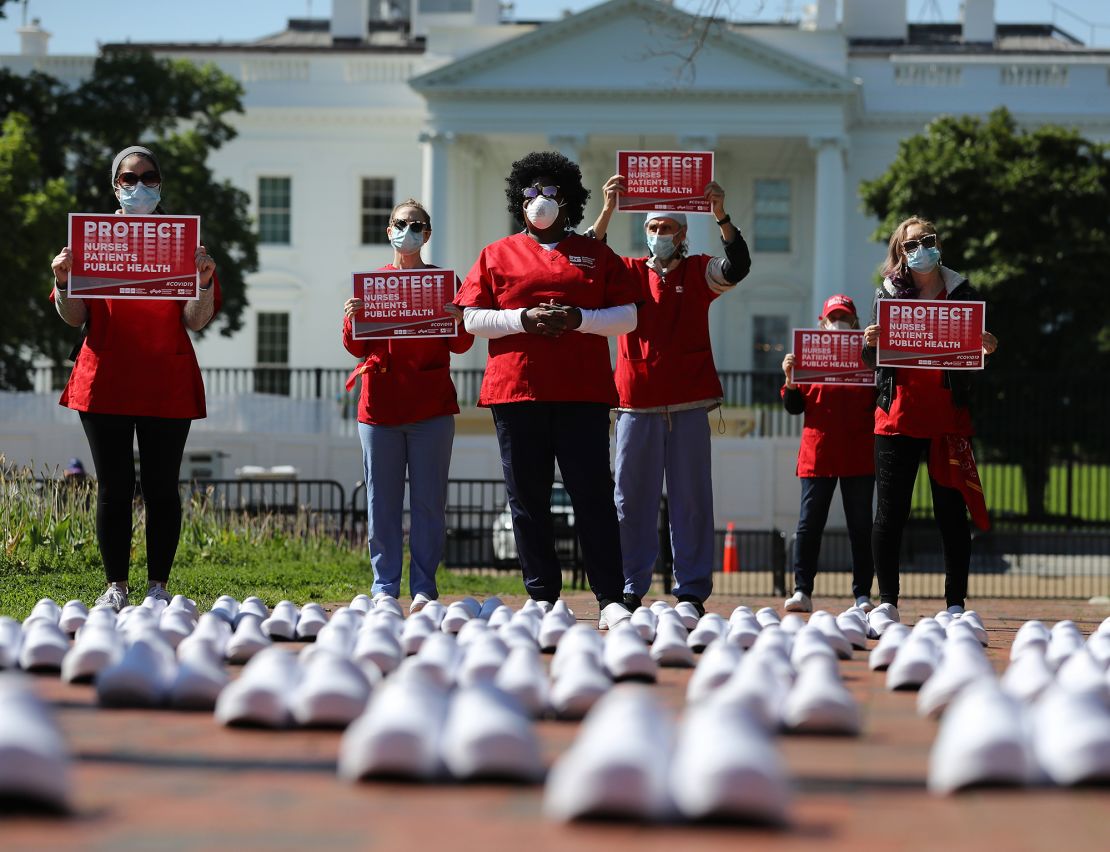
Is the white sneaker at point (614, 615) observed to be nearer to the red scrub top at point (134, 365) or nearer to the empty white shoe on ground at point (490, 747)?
the red scrub top at point (134, 365)

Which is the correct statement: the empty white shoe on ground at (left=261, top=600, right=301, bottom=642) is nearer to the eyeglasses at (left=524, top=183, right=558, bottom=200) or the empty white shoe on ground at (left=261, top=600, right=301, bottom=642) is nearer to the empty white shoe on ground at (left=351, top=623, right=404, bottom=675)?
the empty white shoe on ground at (left=351, top=623, right=404, bottom=675)

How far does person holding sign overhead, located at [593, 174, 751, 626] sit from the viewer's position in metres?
7.88

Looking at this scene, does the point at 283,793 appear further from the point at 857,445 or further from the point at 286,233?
the point at 286,233

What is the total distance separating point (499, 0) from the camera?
6075 centimetres

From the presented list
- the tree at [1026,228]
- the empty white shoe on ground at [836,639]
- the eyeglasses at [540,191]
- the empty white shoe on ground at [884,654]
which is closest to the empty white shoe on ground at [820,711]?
the empty white shoe on ground at [884,654]

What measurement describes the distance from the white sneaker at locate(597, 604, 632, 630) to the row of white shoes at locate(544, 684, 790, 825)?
3.58 metres

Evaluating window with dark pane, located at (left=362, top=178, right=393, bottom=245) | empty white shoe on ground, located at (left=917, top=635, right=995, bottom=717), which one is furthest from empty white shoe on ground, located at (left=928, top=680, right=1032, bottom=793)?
window with dark pane, located at (left=362, top=178, right=393, bottom=245)

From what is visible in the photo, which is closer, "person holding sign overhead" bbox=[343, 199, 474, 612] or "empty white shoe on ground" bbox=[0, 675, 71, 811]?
"empty white shoe on ground" bbox=[0, 675, 71, 811]

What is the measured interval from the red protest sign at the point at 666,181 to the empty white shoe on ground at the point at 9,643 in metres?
3.95

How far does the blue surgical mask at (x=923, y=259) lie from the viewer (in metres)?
7.96

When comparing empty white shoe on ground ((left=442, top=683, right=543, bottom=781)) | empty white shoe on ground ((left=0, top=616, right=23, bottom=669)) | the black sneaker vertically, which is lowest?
the black sneaker

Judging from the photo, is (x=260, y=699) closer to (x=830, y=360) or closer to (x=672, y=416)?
(x=672, y=416)

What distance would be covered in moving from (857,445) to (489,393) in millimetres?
2862

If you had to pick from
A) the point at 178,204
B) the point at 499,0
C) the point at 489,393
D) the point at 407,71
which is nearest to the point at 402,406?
the point at 489,393
